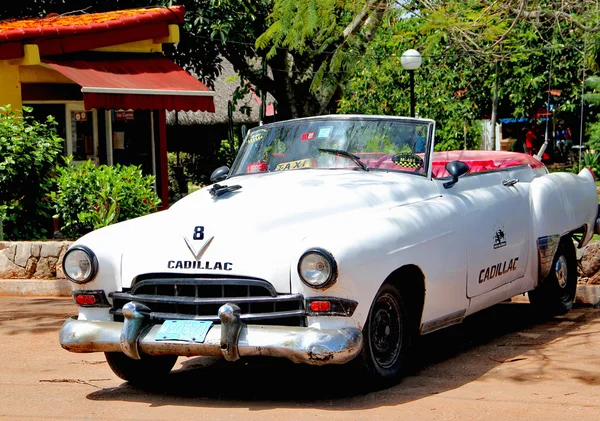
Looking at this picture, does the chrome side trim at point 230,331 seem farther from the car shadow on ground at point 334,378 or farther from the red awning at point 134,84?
the red awning at point 134,84

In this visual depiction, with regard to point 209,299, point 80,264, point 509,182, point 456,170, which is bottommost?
point 209,299

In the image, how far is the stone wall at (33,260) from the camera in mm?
10727

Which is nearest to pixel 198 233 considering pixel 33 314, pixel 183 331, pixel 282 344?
pixel 183 331

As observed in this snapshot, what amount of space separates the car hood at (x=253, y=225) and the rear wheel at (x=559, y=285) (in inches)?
92.1

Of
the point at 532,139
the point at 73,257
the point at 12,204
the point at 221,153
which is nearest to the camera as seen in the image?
the point at 73,257

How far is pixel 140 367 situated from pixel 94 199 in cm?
510

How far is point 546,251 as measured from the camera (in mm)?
7980

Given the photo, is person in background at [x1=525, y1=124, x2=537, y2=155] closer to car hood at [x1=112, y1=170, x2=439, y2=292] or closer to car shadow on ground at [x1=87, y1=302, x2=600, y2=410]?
car shadow on ground at [x1=87, y1=302, x2=600, y2=410]

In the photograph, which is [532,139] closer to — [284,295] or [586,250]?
[586,250]

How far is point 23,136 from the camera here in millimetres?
11664

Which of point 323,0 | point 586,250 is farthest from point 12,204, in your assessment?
point 586,250

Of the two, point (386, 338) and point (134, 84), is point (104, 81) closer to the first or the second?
point (134, 84)

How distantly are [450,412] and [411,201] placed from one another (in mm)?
1764

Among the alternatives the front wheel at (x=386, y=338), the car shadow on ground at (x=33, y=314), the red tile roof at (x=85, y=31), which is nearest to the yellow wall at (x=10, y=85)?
the red tile roof at (x=85, y=31)
